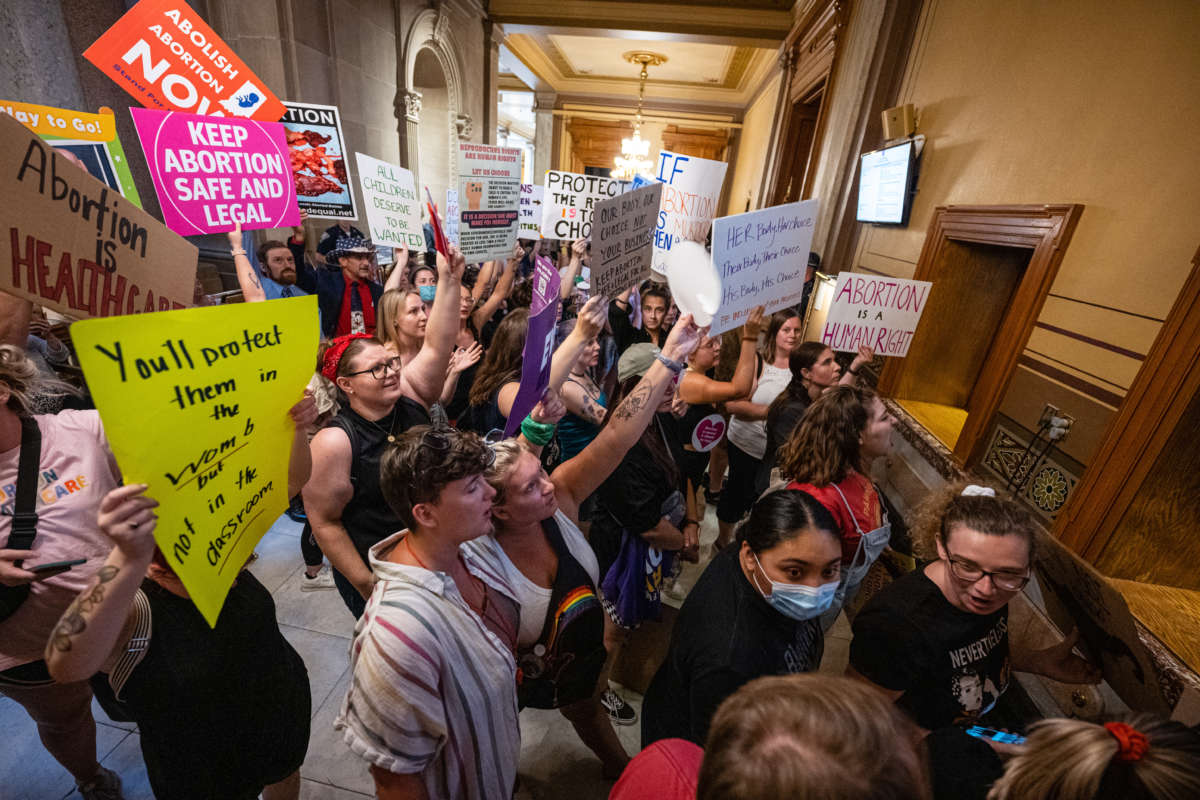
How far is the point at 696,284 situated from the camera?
2.23m

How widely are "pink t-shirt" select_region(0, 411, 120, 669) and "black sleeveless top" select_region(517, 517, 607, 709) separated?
131 cm

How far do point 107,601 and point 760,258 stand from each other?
262 cm

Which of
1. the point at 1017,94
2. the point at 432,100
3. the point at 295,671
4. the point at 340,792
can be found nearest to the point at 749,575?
the point at 295,671

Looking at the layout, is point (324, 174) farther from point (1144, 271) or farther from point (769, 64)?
point (769, 64)

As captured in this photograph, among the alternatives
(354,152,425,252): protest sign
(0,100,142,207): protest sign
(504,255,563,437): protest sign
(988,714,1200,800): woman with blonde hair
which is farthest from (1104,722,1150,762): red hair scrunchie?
(354,152,425,252): protest sign

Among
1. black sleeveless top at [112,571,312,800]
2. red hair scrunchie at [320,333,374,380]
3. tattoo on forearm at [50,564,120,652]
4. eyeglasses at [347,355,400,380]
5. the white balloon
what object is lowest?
black sleeveless top at [112,571,312,800]

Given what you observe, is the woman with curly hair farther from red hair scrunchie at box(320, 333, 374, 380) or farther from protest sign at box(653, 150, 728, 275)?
red hair scrunchie at box(320, 333, 374, 380)

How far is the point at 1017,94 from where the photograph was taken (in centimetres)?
302

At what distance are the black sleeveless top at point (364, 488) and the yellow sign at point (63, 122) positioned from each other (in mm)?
2471

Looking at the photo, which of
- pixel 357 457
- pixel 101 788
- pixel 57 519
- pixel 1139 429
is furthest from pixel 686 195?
pixel 101 788

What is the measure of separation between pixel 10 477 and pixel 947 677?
276 cm

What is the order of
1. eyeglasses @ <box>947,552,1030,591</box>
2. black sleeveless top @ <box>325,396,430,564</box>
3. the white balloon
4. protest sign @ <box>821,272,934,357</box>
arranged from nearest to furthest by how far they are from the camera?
eyeglasses @ <box>947,552,1030,591</box> → black sleeveless top @ <box>325,396,430,564</box> → the white balloon → protest sign @ <box>821,272,934,357</box>

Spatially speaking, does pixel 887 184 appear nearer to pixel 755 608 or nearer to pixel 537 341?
pixel 537 341

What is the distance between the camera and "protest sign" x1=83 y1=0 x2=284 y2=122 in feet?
8.38
